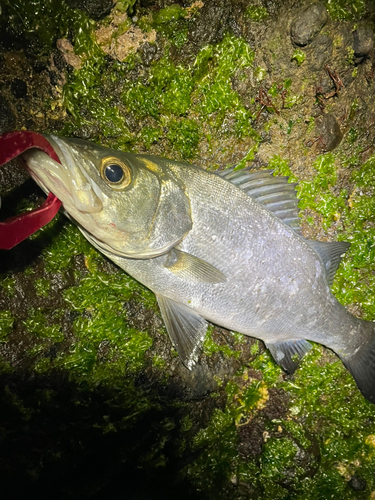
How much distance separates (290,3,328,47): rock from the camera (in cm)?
275

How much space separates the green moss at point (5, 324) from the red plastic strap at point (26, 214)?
2.28 feet

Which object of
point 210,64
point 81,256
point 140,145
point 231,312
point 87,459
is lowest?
point 87,459

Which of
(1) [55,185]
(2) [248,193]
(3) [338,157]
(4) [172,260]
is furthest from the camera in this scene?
(3) [338,157]

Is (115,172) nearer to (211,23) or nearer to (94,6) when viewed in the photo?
(94,6)

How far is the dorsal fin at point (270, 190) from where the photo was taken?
8.79 feet

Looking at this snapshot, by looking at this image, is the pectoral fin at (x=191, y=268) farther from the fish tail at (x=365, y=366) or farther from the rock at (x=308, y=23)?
the rock at (x=308, y=23)

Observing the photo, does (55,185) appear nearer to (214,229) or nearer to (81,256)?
(81,256)

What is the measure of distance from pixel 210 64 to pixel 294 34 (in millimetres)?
734

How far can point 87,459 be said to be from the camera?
256 centimetres

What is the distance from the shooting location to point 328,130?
3082 mm

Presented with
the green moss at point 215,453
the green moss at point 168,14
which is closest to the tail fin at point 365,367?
the green moss at point 215,453

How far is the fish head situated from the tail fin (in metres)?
1.96

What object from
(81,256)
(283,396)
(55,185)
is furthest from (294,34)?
(283,396)

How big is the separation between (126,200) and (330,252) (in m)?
1.81
